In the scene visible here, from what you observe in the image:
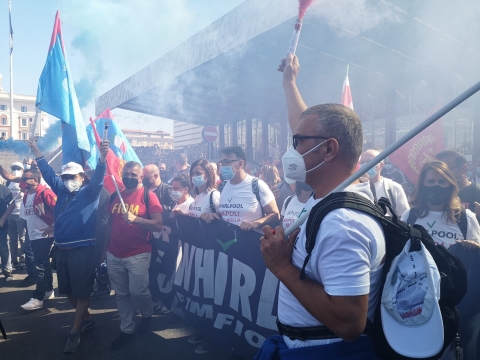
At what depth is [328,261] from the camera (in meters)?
1.24

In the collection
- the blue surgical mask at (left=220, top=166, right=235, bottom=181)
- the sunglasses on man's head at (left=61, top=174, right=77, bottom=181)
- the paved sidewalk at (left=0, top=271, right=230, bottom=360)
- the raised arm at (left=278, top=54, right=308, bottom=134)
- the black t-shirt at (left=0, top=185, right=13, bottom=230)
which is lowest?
the paved sidewalk at (left=0, top=271, right=230, bottom=360)

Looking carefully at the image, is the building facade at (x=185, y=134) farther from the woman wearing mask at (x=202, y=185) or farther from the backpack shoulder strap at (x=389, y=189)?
the backpack shoulder strap at (x=389, y=189)

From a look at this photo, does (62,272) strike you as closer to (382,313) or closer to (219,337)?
(219,337)

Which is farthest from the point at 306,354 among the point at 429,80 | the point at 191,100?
the point at 191,100

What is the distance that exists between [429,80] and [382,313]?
31.5 feet

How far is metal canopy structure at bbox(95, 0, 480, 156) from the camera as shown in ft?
24.4

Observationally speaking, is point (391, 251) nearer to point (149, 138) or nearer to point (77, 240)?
point (77, 240)

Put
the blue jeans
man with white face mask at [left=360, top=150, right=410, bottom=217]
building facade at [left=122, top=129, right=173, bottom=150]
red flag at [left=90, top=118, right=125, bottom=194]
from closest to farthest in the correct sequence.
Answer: man with white face mask at [left=360, top=150, right=410, bottom=217]
red flag at [left=90, top=118, right=125, bottom=194]
the blue jeans
building facade at [left=122, top=129, right=173, bottom=150]

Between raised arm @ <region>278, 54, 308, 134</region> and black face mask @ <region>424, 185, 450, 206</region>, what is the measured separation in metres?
1.57

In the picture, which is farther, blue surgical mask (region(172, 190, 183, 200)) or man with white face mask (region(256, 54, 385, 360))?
blue surgical mask (region(172, 190, 183, 200))

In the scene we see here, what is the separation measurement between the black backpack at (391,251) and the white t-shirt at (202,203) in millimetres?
3000

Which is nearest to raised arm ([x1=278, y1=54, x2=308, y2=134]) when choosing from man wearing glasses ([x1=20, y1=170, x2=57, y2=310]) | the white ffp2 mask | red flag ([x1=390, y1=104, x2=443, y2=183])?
the white ffp2 mask

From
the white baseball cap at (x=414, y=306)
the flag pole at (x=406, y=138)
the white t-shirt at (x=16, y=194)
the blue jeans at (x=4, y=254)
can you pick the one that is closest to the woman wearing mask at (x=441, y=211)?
the white baseball cap at (x=414, y=306)

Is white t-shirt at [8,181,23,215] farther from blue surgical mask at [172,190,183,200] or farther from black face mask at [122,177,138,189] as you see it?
black face mask at [122,177,138,189]
